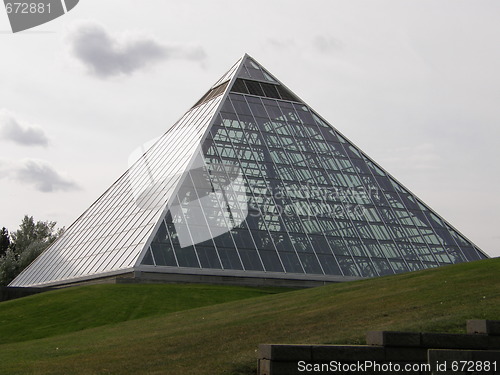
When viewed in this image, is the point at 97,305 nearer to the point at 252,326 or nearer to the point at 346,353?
the point at 252,326

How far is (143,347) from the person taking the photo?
54.9ft

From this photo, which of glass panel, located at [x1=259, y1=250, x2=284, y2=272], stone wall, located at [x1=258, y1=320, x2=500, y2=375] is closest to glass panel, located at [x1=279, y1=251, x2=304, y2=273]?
glass panel, located at [x1=259, y1=250, x2=284, y2=272]

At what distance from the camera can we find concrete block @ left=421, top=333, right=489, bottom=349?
12805 millimetres

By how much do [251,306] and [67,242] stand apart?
3000cm

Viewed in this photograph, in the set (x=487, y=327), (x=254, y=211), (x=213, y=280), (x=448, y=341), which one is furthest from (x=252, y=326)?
(x=254, y=211)

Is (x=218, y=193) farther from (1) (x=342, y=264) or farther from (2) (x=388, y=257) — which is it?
(2) (x=388, y=257)

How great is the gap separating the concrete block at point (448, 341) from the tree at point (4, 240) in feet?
340

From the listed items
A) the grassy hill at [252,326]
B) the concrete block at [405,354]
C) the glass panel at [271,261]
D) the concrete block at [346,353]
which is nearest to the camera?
the concrete block at [346,353]

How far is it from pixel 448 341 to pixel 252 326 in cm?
674

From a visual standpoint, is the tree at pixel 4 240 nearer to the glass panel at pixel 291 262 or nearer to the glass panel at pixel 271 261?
the glass panel at pixel 271 261

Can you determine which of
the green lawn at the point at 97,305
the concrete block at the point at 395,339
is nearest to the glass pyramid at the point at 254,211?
the green lawn at the point at 97,305

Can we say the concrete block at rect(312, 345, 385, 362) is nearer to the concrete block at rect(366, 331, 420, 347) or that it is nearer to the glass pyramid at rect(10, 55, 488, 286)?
the concrete block at rect(366, 331, 420, 347)

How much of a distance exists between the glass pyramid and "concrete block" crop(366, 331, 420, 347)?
25.5 metres

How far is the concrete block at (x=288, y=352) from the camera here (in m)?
11.7
